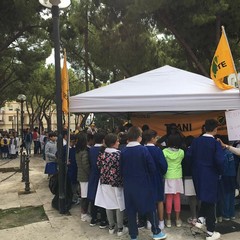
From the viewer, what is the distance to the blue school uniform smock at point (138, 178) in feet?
15.8

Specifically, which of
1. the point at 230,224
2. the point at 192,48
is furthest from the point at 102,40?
the point at 230,224

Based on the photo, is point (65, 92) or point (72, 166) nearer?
point (65, 92)

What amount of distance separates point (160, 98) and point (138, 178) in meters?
1.86

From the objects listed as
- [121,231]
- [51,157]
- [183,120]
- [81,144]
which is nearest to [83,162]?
[81,144]

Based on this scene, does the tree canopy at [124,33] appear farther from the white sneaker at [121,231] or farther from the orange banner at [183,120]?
the white sneaker at [121,231]

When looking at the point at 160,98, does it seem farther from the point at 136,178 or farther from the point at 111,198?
the point at 111,198

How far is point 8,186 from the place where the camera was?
10.3m

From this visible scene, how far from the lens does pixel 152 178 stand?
506 centimetres

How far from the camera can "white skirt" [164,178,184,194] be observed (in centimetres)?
557

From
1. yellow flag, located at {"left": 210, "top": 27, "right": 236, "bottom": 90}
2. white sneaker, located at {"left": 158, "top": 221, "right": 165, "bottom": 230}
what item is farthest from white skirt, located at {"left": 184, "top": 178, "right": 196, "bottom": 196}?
yellow flag, located at {"left": 210, "top": 27, "right": 236, "bottom": 90}

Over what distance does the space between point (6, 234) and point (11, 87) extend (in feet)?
88.7

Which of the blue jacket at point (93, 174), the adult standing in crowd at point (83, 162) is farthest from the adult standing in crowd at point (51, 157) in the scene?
the blue jacket at point (93, 174)

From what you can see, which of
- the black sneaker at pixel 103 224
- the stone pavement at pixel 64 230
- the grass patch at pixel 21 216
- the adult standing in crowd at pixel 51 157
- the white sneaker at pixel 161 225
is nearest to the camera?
the stone pavement at pixel 64 230

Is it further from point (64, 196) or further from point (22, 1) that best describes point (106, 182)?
point (22, 1)
